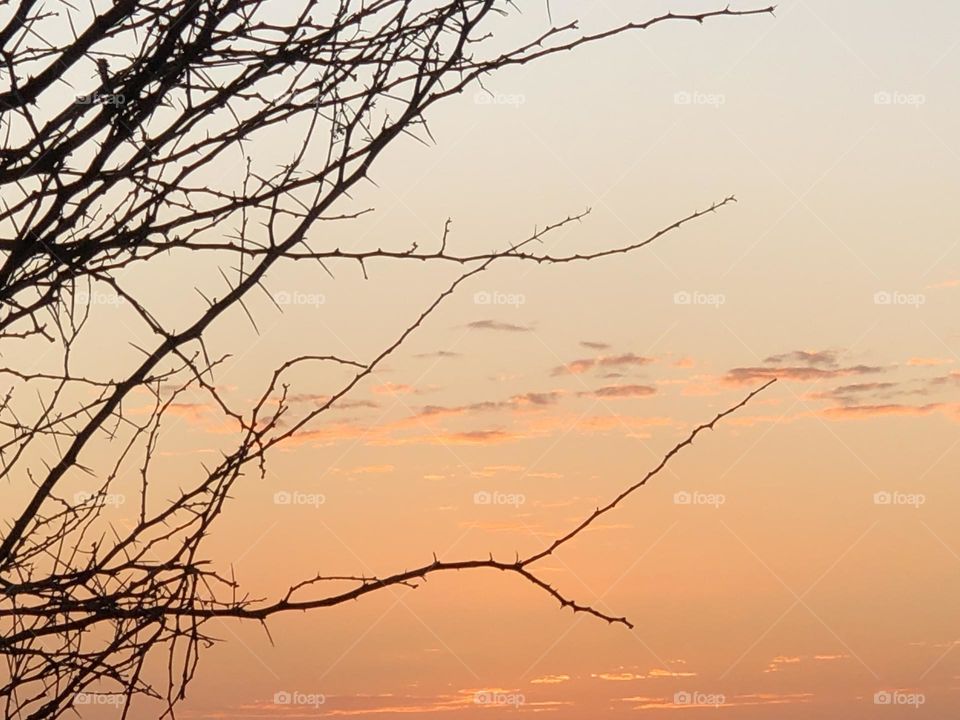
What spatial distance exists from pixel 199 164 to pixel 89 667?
3.07 feet

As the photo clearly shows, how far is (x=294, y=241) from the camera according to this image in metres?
2.05

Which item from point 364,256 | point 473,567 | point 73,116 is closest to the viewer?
point 473,567

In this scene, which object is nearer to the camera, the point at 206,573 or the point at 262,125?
the point at 206,573

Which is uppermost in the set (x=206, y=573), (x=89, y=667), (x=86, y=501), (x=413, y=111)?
(x=413, y=111)

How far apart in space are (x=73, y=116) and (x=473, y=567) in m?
1.11

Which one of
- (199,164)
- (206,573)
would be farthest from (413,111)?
(206,573)

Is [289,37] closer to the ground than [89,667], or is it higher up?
higher up

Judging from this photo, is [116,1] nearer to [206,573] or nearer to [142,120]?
[142,120]

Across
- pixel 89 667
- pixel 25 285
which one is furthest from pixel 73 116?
pixel 89 667

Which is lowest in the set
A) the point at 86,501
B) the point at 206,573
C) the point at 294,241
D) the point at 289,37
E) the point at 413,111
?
the point at 206,573

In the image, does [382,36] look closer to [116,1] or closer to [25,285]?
[116,1]

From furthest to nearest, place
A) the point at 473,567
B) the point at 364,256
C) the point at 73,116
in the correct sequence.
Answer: the point at 364,256
the point at 73,116
the point at 473,567

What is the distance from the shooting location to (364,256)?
7.80 feet

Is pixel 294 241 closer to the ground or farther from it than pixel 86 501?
farther from it
